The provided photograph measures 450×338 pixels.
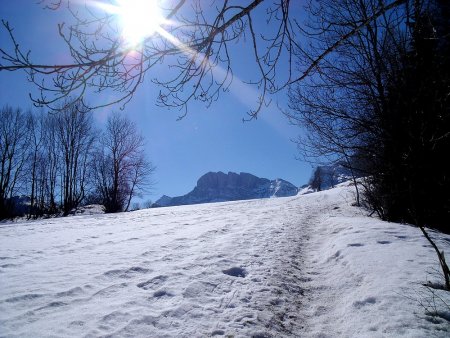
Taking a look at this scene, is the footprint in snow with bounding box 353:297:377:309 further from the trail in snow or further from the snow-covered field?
the trail in snow

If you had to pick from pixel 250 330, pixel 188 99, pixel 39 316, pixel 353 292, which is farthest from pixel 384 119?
pixel 39 316

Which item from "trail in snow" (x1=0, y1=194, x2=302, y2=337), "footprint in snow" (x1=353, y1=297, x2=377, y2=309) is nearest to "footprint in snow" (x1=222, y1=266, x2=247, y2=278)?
"trail in snow" (x1=0, y1=194, x2=302, y2=337)

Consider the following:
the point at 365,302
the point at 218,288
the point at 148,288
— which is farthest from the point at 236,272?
the point at 365,302

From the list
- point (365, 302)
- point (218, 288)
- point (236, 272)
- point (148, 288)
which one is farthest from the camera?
point (236, 272)

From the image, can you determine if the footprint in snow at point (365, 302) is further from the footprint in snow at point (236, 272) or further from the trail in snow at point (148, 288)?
the footprint in snow at point (236, 272)

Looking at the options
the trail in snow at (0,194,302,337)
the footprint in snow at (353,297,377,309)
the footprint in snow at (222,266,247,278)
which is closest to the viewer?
the trail in snow at (0,194,302,337)

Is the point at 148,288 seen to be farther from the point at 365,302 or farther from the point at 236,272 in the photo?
the point at 365,302

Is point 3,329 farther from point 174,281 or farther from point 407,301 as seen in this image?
point 407,301

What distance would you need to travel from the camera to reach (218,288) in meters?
3.51

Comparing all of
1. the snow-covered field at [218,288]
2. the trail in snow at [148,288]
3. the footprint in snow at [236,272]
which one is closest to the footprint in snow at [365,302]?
the snow-covered field at [218,288]

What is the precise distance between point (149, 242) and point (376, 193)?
8020 mm

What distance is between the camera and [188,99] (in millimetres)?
3322

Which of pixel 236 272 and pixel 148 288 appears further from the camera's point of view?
pixel 236 272

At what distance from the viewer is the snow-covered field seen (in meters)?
2.52
